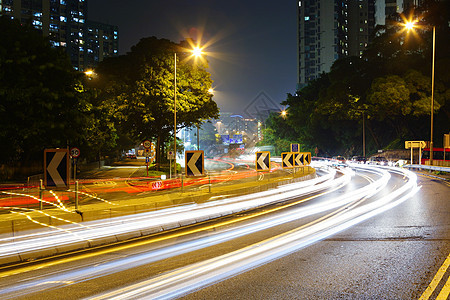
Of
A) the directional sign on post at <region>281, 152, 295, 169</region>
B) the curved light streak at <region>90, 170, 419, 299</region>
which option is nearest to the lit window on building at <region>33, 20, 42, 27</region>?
the directional sign on post at <region>281, 152, 295, 169</region>

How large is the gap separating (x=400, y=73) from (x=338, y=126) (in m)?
19.2

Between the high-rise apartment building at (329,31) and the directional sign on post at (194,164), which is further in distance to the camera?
the high-rise apartment building at (329,31)

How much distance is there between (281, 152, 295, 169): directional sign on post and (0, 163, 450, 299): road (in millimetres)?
14384

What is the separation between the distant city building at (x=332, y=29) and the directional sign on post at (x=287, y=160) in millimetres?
101558

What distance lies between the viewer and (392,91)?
52438 millimetres

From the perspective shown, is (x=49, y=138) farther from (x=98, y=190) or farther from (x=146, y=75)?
(x=146, y=75)

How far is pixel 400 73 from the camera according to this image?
58000mm

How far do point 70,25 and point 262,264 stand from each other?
155486 millimetres

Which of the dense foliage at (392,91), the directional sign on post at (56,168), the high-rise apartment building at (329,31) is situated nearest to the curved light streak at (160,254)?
the directional sign on post at (56,168)

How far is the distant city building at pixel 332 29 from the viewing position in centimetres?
12756

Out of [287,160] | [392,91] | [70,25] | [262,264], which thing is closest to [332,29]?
[392,91]

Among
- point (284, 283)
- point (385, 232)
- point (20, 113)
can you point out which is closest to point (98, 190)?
point (20, 113)

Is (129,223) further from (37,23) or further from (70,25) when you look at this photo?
(70,25)

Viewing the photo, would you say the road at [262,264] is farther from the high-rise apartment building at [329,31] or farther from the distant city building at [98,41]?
the distant city building at [98,41]
